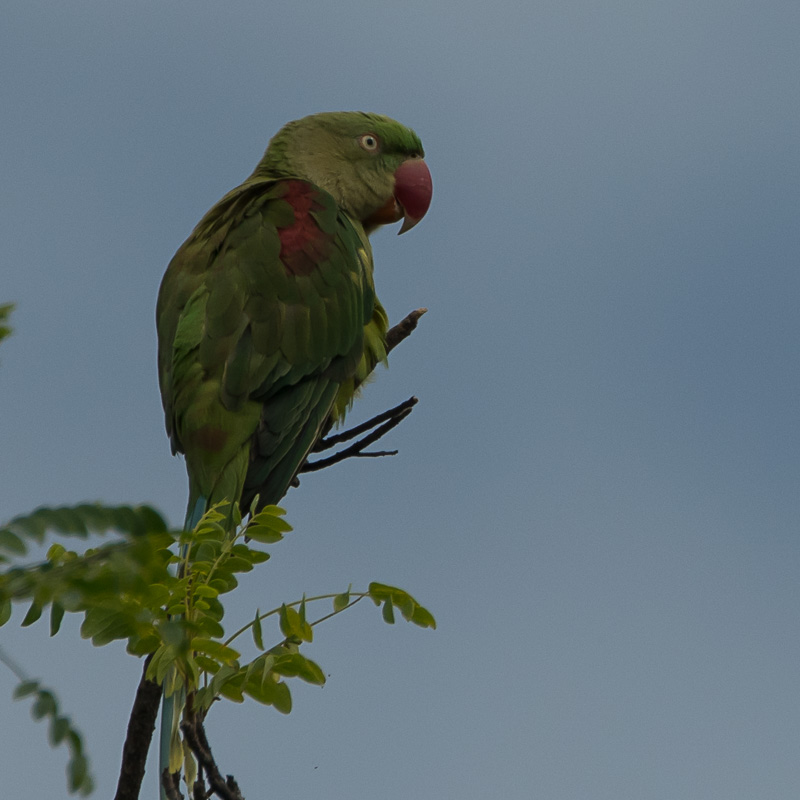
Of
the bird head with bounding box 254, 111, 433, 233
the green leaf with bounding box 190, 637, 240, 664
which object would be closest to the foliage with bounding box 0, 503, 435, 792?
the green leaf with bounding box 190, 637, 240, 664

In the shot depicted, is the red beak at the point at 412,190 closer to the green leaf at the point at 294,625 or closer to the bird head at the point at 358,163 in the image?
the bird head at the point at 358,163

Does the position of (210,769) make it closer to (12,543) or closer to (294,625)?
(294,625)

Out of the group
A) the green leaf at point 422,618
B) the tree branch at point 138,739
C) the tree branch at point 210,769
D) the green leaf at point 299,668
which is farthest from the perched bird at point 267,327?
the tree branch at point 210,769

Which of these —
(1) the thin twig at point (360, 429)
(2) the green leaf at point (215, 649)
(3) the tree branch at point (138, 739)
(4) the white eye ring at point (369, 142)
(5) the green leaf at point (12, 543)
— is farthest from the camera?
(4) the white eye ring at point (369, 142)

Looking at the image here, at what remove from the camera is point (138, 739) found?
2303 millimetres

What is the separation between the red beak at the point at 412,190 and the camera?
489 centimetres

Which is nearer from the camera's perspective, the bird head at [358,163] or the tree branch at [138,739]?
the tree branch at [138,739]

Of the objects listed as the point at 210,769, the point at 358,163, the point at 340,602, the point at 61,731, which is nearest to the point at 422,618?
the point at 340,602

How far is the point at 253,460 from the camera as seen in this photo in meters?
3.57

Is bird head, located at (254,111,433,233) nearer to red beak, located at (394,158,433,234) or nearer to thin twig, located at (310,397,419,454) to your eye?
red beak, located at (394,158,433,234)

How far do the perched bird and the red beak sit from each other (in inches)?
9.6

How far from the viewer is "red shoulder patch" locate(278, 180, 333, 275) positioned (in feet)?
13.1

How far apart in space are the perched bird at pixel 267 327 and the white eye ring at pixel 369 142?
0.52 ft

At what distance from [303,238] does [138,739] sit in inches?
88.6
